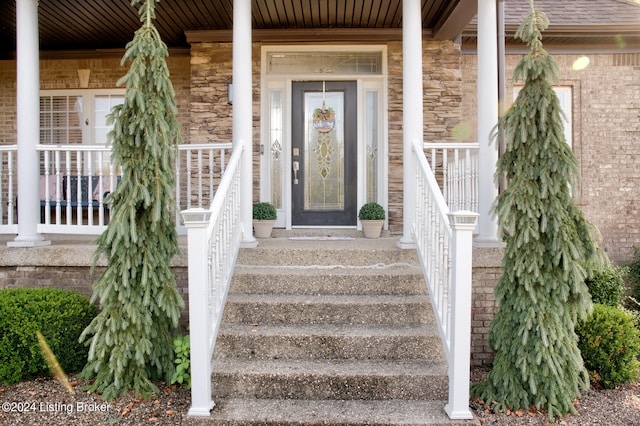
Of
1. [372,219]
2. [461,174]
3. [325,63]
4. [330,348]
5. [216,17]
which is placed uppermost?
[216,17]

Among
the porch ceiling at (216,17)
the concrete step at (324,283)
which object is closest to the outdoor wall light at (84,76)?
the porch ceiling at (216,17)

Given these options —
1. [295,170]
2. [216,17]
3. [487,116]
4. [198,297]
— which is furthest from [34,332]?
[487,116]

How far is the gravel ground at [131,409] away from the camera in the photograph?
133 inches

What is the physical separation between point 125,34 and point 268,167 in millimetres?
2698

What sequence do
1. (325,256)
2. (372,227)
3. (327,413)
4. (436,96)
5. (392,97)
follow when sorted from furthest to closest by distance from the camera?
(436,96), (392,97), (372,227), (325,256), (327,413)

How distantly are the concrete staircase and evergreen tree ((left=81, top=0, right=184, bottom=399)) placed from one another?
0.59 metres

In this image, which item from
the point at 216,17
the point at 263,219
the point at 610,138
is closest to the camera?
the point at 263,219

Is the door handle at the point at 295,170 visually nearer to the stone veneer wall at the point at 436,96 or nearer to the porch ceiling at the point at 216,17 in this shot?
the stone veneer wall at the point at 436,96

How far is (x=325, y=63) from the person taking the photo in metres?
6.66

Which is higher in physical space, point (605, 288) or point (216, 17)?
point (216, 17)

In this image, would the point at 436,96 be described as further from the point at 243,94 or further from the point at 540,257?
the point at 540,257

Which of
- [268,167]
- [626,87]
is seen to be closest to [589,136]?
[626,87]

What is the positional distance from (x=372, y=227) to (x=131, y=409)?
3.44 meters

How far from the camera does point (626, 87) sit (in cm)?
730
